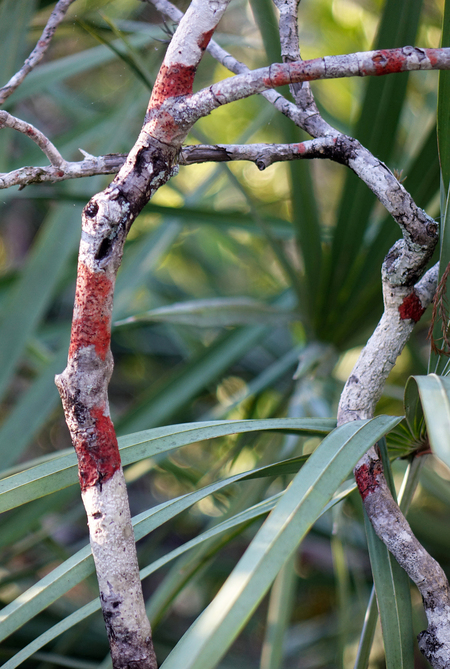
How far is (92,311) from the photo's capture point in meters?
0.17

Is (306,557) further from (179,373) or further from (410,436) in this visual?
(410,436)

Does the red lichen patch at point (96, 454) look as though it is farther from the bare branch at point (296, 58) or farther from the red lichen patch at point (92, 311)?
the bare branch at point (296, 58)

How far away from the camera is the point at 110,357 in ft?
0.61

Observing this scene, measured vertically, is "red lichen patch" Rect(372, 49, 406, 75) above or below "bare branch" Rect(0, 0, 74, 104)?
below

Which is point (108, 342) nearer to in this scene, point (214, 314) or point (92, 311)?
point (92, 311)

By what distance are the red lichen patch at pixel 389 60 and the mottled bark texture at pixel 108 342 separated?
0.06m

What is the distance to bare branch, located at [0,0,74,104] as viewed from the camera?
Answer: 0.22 metres

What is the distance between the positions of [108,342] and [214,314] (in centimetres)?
31

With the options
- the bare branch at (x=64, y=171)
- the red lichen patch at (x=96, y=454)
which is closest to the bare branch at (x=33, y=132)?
the bare branch at (x=64, y=171)

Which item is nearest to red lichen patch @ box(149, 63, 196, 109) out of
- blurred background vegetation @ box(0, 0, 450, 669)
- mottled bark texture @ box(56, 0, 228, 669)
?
mottled bark texture @ box(56, 0, 228, 669)

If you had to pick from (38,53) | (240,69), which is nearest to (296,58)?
(240,69)

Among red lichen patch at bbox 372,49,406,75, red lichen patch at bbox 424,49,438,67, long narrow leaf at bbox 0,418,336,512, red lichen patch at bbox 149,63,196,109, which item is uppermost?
red lichen patch at bbox 149,63,196,109

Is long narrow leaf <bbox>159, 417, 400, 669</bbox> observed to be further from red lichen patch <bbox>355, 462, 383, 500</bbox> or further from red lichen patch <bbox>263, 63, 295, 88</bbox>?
red lichen patch <bbox>263, 63, 295, 88</bbox>

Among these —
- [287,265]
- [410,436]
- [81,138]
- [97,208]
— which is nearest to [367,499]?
[410,436]
